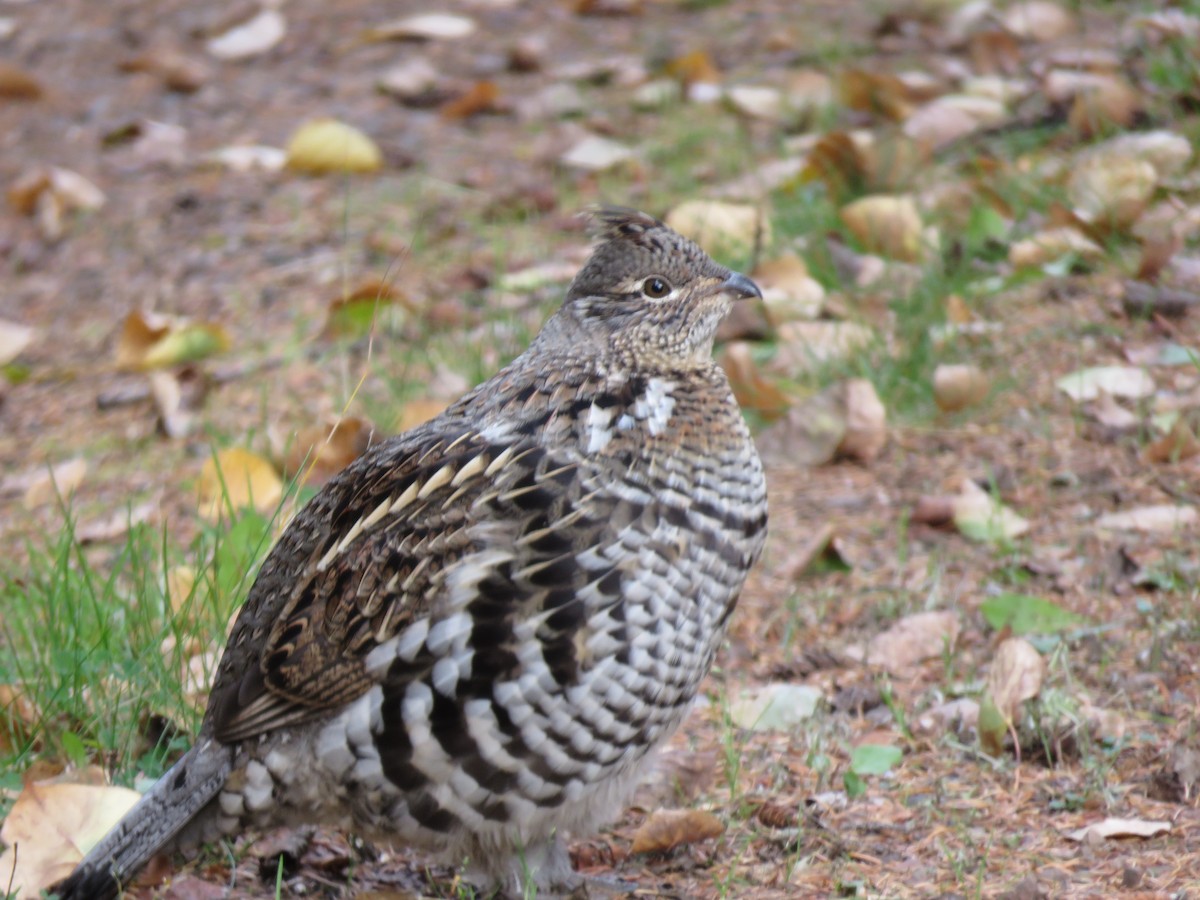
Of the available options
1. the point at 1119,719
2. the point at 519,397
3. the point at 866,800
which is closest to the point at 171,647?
the point at 519,397

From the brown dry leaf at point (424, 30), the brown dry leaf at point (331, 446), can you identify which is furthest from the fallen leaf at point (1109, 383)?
the brown dry leaf at point (424, 30)

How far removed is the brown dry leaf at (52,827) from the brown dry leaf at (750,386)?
221cm

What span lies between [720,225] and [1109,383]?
4.81 ft

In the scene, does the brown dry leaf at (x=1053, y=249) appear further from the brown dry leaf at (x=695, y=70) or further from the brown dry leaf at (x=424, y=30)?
the brown dry leaf at (x=424, y=30)

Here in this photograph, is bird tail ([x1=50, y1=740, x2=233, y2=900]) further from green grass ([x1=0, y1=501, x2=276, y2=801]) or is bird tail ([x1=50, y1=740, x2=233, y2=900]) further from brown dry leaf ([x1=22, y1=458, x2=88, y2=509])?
brown dry leaf ([x1=22, y1=458, x2=88, y2=509])

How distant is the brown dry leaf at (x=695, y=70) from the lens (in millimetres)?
7301

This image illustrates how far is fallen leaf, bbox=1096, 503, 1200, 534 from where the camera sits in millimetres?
4211

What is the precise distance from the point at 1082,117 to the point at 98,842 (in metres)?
4.36

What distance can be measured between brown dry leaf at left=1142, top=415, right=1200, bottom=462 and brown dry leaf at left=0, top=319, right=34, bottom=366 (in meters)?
3.80

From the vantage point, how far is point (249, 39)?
336 inches

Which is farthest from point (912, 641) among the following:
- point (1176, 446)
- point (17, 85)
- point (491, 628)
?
point (17, 85)

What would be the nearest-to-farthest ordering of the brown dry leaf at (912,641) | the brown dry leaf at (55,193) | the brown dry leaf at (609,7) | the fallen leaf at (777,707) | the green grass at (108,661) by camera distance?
the green grass at (108,661)
the fallen leaf at (777,707)
the brown dry leaf at (912,641)
the brown dry leaf at (55,193)
the brown dry leaf at (609,7)

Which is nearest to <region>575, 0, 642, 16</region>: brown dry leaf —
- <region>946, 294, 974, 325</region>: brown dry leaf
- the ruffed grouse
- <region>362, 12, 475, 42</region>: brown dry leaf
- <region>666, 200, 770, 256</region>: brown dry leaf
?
<region>362, 12, 475, 42</region>: brown dry leaf

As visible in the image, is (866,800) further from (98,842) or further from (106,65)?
(106,65)
